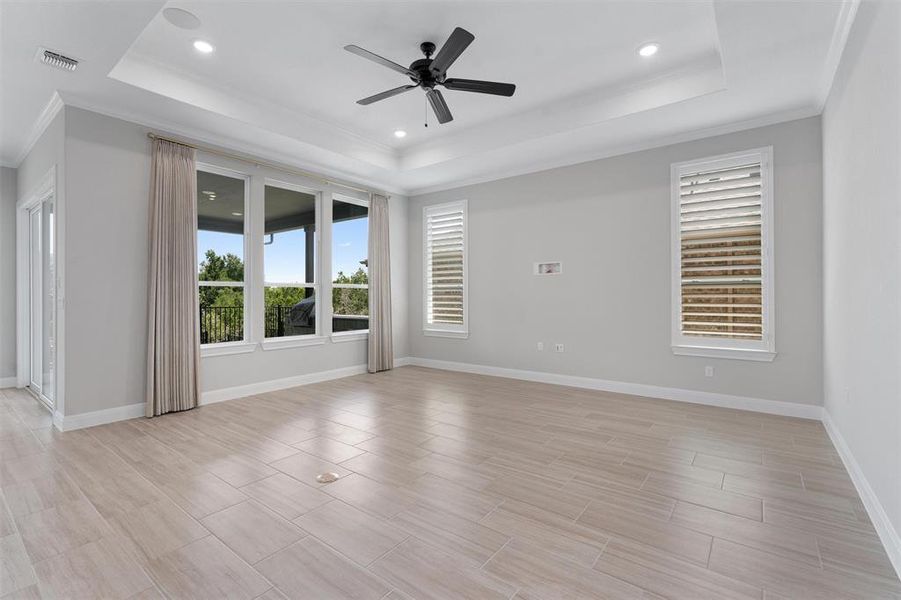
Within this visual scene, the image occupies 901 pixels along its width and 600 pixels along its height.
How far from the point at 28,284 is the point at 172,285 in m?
2.59

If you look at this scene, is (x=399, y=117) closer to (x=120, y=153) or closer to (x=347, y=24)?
(x=347, y=24)

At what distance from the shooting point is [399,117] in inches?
200

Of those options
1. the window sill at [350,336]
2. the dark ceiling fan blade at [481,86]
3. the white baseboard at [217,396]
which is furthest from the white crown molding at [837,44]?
the white baseboard at [217,396]

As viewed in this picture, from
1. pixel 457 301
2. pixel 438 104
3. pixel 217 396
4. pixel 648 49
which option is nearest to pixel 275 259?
pixel 217 396

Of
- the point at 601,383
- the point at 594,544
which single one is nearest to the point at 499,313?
the point at 601,383

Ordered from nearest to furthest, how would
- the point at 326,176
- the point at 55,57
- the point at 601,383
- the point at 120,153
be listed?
1. the point at 55,57
2. the point at 120,153
3. the point at 601,383
4. the point at 326,176

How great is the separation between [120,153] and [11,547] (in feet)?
11.6

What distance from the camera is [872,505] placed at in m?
2.32

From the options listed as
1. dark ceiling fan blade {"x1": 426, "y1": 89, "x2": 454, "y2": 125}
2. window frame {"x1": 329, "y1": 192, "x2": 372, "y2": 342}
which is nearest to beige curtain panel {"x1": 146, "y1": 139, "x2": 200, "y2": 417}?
window frame {"x1": 329, "y1": 192, "x2": 372, "y2": 342}

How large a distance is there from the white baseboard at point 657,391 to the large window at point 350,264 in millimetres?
1683

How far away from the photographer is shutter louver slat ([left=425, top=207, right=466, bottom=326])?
695 cm

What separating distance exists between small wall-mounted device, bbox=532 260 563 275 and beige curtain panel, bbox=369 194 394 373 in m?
2.42

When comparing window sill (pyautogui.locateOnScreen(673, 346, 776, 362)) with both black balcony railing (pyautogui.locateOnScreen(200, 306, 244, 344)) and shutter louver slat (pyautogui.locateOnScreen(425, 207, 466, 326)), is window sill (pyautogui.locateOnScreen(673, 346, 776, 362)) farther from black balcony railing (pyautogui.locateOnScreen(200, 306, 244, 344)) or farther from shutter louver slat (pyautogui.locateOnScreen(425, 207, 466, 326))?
black balcony railing (pyautogui.locateOnScreen(200, 306, 244, 344))

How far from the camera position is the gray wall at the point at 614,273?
13.9 ft
